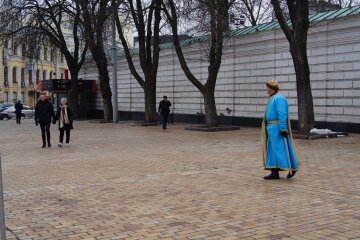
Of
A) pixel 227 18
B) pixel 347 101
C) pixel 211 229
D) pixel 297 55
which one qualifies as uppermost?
pixel 227 18

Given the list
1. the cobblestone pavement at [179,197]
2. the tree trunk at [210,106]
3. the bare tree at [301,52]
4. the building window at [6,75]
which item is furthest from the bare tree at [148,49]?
the building window at [6,75]

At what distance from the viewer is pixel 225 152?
13.1 meters

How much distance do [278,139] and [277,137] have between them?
0.04m

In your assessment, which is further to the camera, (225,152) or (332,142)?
(332,142)

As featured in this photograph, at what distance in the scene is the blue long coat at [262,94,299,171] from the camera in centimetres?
841

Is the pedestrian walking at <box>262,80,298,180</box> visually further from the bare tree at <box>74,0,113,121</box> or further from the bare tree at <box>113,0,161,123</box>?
the bare tree at <box>113,0,161,123</box>

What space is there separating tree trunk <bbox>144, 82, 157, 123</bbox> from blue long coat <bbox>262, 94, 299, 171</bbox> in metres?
18.5

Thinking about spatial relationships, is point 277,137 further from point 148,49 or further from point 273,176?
point 148,49

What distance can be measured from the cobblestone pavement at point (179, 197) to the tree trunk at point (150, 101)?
45.9ft

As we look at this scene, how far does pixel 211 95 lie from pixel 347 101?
5.82 metres

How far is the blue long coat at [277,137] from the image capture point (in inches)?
331

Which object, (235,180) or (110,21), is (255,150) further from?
(110,21)

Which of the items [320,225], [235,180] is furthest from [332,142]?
[320,225]

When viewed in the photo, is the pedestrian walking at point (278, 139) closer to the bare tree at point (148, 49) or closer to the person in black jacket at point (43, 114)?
the person in black jacket at point (43, 114)
